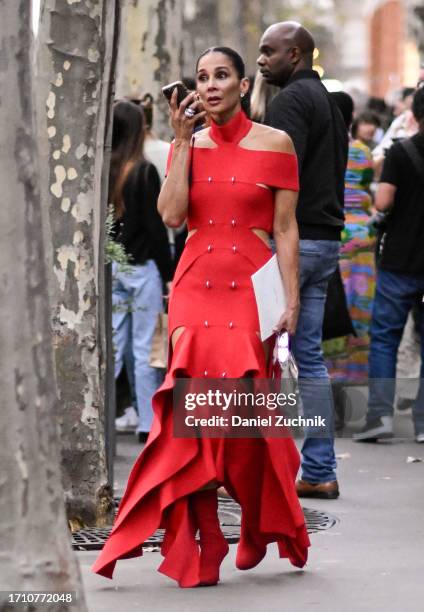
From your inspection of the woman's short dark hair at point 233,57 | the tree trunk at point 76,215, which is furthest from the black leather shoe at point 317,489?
the woman's short dark hair at point 233,57

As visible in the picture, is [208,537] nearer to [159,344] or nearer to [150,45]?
[159,344]

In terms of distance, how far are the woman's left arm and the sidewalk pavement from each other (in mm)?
982

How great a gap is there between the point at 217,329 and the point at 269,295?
0.83ft

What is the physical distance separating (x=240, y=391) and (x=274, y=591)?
76 centimetres

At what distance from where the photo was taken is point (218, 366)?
6.80 m

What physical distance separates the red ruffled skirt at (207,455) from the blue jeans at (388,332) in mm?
4499

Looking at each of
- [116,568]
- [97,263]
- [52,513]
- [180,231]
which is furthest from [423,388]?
[52,513]

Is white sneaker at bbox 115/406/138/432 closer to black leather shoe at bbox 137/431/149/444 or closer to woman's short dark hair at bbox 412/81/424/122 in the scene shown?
black leather shoe at bbox 137/431/149/444

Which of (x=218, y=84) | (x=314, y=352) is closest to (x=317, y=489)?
(x=314, y=352)

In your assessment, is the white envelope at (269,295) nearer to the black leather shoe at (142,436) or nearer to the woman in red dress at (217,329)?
the woman in red dress at (217,329)

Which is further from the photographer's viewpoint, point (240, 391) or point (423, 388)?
point (423, 388)

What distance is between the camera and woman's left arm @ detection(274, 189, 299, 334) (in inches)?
276

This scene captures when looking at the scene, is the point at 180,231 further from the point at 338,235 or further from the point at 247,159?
the point at 247,159

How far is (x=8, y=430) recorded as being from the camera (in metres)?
4.98
